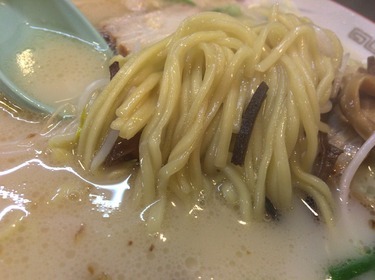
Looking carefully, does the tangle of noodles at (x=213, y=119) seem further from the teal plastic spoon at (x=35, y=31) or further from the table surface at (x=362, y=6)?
the table surface at (x=362, y=6)

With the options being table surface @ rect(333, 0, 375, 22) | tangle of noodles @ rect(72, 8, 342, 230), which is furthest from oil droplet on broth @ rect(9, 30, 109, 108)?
table surface @ rect(333, 0, 375, 22)

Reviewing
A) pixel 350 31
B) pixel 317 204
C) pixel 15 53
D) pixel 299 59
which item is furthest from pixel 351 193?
pixel 15 53

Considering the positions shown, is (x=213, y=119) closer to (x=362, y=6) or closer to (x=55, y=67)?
(x=55, y=67)

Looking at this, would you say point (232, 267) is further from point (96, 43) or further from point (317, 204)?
point (96, 43)

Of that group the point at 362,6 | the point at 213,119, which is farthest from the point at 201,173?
the point at 362,6

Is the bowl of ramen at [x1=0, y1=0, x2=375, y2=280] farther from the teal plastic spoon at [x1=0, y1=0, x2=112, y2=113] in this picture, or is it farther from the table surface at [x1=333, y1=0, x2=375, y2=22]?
the table surface at [x1=333, y1=0, x2=375, y2=22]
